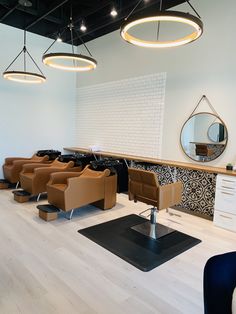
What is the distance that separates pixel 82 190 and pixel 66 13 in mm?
4185

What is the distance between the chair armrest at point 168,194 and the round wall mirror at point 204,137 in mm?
1119

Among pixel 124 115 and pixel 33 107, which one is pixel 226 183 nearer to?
pixel 124 115

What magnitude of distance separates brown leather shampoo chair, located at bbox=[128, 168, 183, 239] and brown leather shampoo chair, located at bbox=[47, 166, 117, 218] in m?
0.78

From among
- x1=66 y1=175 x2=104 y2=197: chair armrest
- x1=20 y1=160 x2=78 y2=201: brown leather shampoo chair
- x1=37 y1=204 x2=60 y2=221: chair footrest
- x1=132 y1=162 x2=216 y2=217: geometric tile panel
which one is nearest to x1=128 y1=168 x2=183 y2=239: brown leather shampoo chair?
x1=66 y1=175 x2=104 y2=197: chair armrest

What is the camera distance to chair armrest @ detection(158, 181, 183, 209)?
3.07 metres

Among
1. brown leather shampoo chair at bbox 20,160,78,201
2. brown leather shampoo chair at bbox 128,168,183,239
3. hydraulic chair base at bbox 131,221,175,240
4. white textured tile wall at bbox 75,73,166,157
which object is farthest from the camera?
white textured tile wall at bbox 75,73,166,157

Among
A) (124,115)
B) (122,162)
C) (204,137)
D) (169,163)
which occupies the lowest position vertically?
(122,162)

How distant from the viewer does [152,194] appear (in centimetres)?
312

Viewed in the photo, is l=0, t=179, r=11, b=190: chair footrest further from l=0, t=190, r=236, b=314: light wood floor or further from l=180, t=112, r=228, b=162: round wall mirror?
l=180, t=112, r=228, b=162: round wall mirror

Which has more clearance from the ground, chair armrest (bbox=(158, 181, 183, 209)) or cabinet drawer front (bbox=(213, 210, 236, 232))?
chair armrest (bbox=(158, 181, 183, 209))

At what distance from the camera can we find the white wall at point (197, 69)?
3.79m

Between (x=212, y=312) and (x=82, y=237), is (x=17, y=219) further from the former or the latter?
(x=212, y=312)

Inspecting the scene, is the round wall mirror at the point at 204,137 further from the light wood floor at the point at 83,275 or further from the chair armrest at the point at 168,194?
the light wood floor at the point at 83,275

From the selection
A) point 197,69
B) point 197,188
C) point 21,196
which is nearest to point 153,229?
point 197,188
